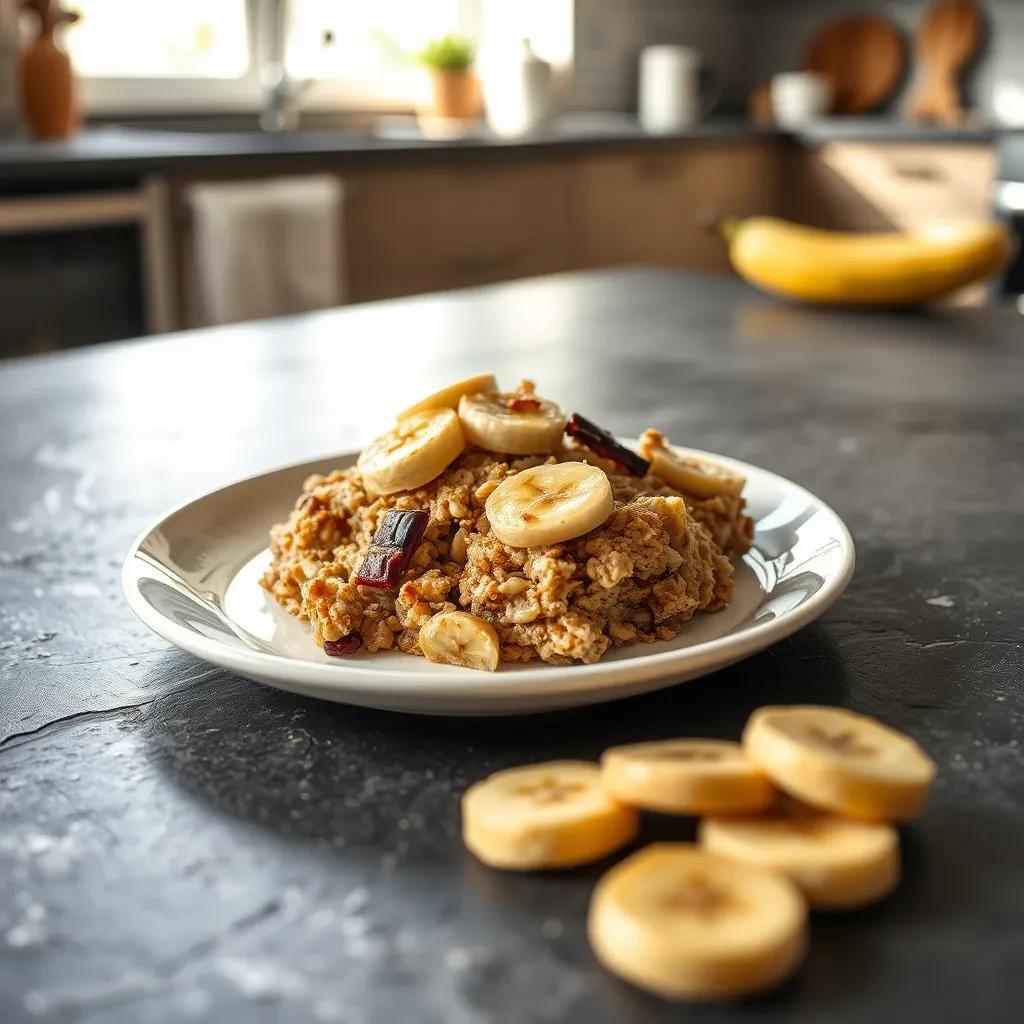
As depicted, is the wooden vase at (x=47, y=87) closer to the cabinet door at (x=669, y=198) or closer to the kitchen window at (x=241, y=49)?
the kitchen window at (x=241, y=49)

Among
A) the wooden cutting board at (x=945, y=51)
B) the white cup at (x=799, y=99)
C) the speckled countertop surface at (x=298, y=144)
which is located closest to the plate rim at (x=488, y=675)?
the speckled countertop surface at (x=298, y=144)

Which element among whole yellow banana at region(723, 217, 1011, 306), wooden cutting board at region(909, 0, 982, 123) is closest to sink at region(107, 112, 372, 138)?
wooden cutting board at region(909, 0, 982, 123)

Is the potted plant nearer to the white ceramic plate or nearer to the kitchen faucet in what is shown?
the kitchen faucet

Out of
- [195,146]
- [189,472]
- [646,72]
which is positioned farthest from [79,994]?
[646,72]

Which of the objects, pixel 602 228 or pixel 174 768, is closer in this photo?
pixel 174 768

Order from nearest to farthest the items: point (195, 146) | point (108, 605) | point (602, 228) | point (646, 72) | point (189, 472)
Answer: point (108, 605) → point (189, 472) → point (195, 146) → point (602, 228) → point (646, 72)

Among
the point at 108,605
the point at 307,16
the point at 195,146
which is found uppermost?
the point at 307,16

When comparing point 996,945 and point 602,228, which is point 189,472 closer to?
point 996,945
